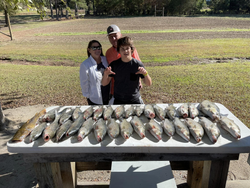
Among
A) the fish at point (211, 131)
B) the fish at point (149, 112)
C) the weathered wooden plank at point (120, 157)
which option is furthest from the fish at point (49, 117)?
the fish at point (211, 131)

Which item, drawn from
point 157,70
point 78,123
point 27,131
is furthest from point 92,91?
point 157,70

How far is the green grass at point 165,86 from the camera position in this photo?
6535mm

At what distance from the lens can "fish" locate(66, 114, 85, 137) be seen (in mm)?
2216

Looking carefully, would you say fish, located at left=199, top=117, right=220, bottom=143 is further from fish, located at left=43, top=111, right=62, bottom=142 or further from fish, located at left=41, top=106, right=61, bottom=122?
fish, located at left=41, top=106, right=61, bottom=122

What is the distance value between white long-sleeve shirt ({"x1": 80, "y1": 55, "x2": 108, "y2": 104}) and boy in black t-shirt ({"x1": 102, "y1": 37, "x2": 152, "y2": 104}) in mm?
410

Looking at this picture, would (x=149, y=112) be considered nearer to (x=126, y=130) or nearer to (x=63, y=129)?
(x=126, y=130)

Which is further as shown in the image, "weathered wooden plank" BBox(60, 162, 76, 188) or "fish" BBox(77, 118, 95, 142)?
"weathered wooden plank" BBox(60, 162, 76, 188)

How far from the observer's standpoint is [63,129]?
2240mm

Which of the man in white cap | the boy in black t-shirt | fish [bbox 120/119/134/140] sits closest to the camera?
fish [bbox 120/119/134/140]

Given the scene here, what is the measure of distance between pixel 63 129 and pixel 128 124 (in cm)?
79

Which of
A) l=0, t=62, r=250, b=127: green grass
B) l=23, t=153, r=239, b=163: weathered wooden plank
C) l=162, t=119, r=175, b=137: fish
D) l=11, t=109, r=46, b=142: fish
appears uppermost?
l=162, t=119, r=175, b=137: fish

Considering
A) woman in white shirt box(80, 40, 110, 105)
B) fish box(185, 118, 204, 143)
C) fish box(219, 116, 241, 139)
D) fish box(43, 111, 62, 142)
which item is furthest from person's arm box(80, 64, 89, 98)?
fish box(219, 116, 241, 139)

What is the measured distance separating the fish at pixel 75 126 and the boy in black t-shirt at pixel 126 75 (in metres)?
0.87

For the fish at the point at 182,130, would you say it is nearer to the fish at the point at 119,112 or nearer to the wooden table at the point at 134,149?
the wooden table at the point at 134,149
